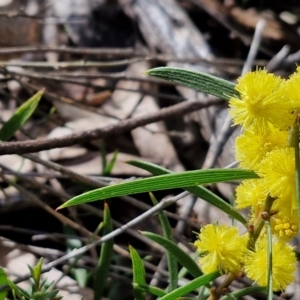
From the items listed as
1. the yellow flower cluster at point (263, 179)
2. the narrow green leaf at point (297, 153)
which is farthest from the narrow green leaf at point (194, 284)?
the narrow green leaf at point (297, 153)

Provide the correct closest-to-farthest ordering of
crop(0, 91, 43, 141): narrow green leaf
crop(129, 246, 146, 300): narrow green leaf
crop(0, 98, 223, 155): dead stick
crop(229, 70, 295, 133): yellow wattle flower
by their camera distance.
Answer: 1. crop(229, 70, 295, 133): yellow wattle flower
2. crop(129, 246, 146, 300): narrow green leaf
3. crop(0, 98, 223, 155): dead stick
4. crop(0, 91, 43, 141): narrow green leaf

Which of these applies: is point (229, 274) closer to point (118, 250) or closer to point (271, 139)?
point (271, 139)

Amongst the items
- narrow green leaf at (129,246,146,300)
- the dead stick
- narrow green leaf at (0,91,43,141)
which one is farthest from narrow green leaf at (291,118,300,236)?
narrow green leaf at (0,91,43,141)

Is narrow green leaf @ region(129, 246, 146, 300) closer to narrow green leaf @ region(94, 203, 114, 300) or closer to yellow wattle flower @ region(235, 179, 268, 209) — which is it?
narrow green leaf @ region(94, 203, 114, 300)

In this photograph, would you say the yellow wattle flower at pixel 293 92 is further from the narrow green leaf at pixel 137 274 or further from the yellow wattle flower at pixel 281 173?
the narrow green leaf at pixel 137 274

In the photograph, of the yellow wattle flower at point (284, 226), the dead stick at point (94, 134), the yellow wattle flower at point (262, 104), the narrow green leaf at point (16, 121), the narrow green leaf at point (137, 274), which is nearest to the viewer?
the yellow wattle flower at point (262, 104)

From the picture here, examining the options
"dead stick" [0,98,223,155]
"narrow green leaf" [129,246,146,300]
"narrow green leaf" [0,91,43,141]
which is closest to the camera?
"narrow green leaf" [129,246,146,300]
